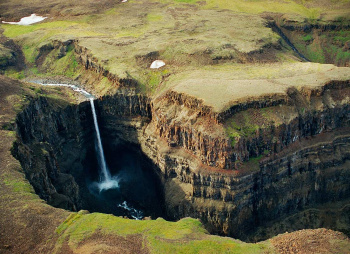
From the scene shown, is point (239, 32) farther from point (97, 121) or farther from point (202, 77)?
point (97, 121)

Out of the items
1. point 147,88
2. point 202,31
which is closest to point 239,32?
point 202,31

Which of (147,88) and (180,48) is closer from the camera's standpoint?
(147,88)

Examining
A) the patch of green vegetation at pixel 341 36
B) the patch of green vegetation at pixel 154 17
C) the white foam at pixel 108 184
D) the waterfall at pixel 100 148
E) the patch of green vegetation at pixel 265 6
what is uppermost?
the patch of green vegetation at pixel 154 17

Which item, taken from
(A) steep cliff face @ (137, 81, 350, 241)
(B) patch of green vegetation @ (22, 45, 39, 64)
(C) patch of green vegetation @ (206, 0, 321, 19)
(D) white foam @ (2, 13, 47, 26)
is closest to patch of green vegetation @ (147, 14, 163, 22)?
(C) patch of green vegetation @ (206, 0, 321, 19)

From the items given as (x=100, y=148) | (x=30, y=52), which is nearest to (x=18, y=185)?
(x=100, y=148)

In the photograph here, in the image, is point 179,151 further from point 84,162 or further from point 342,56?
point 342,56

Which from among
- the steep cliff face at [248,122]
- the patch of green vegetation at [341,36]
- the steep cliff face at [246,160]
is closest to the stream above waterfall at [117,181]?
the steep cliff face at [246,160]

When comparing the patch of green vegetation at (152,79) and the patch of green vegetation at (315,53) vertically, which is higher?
the patch of green vegetation at (152,79)

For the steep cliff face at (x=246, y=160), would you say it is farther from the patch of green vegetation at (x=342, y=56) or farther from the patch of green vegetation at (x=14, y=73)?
the patch of green vegetation at (x=342, y=56)

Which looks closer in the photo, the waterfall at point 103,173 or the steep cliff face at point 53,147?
the steep cliff face at point 53,147
